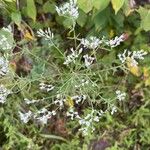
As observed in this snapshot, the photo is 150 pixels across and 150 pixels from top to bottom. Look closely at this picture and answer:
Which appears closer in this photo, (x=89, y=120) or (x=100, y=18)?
(x=89, y=120)

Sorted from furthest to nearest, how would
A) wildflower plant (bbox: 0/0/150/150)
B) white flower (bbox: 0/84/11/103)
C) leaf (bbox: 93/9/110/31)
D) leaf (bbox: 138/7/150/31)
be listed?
wildflower plant (bbox: 0/0/150/150)
leaf (bbox: 93/9/110/31)
leaf (bbox: 138/7/150/31)
white flower (bbox: 0/84/11/103)

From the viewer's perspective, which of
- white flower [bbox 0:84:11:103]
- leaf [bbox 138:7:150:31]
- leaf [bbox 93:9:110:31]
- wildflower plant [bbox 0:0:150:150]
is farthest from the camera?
wildflower plant [bbox 0:0:150:150]

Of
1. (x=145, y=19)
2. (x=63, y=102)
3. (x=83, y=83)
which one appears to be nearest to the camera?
(x=83, y=83)

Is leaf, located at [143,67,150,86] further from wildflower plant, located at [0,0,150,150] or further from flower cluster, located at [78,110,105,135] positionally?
flower cluster, located at [78,110,105,135]

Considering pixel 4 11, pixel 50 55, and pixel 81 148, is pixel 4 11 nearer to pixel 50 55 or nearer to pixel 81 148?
pixel 50 55

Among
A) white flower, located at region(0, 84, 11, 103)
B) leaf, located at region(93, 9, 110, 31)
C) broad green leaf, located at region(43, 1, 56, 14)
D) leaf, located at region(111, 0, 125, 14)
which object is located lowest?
white flower, located at region(0, 84, 11, 103)

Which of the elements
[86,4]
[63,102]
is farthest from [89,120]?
[86,4]

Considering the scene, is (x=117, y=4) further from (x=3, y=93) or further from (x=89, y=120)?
(x=3, y=93)

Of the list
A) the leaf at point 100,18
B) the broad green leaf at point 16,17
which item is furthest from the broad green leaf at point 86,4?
the broad green leaf at point 16,17

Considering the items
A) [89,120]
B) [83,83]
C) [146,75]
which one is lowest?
[89,120]

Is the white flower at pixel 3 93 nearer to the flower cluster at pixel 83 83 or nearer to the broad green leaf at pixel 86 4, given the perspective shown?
the flower cluster at pixel 83 83

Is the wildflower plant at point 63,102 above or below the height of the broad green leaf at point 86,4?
below

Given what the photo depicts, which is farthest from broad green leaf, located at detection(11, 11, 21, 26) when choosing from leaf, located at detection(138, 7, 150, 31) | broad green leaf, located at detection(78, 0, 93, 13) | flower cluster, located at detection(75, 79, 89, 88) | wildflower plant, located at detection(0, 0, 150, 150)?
leaf, located at detection(138, 7, 150, 31)
